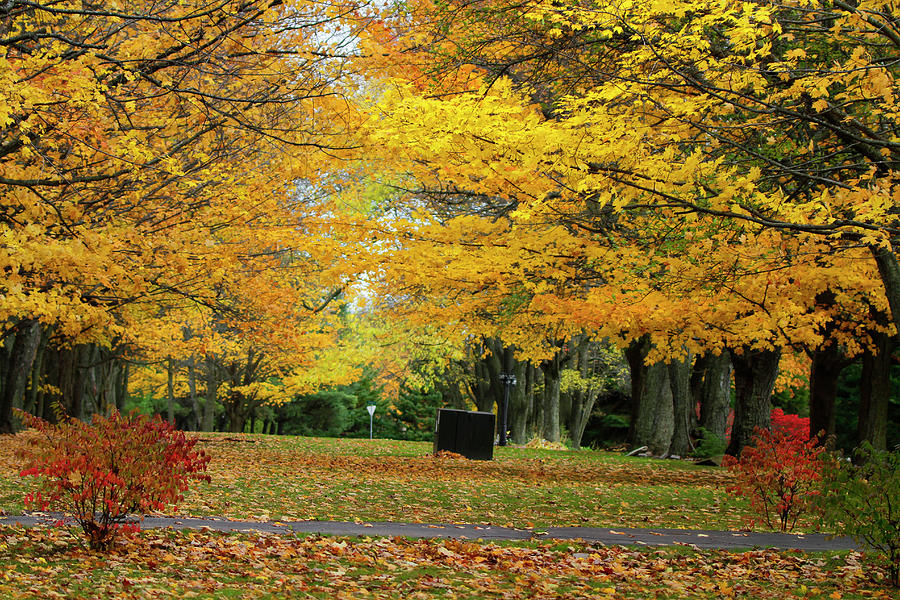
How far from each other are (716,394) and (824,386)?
29.7ft

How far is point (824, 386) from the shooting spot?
856 inches

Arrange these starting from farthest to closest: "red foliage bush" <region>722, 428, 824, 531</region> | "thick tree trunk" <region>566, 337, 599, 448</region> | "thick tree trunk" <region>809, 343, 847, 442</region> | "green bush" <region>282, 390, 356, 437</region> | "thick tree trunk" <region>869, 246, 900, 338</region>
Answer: "green bush" <region>282, 390, 356, 437</region>, "thick tree trunk" <region>566, 337, 599, 448</region>, "thick tree trunk" <region>809, 343, 847, 442</region>, "red foliage bush" <region>722, 428, 824, 531</region>, "thick tree trunk" <region>869, 246, 900, 338</region>

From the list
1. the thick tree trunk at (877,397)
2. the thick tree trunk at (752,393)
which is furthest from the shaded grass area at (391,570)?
the thick tree trunk at (752,393)

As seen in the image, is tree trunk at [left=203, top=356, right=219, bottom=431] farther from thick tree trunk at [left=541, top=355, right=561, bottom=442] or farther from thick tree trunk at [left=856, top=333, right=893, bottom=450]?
thick tree trunk at [left=856, top=333, right=893, bottom=450]

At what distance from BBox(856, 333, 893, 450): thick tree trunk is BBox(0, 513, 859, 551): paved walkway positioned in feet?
31.0

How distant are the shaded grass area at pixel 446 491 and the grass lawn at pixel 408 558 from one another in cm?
5

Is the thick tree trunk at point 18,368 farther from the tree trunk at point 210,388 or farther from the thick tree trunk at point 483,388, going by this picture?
the thick tree trunk at point 483,388

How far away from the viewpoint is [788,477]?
11.6m

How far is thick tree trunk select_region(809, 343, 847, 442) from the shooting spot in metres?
21.6

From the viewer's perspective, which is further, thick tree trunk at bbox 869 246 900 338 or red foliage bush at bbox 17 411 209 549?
thick tree trunk at bbox 869 246 900 338

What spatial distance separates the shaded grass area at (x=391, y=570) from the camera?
705 cm

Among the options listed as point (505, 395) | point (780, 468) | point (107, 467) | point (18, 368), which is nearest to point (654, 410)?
point (505, 395)

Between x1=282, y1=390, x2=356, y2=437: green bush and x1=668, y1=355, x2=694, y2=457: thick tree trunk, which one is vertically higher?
x1=668, y1=355, x2=694, y2=457: thick tree trunk

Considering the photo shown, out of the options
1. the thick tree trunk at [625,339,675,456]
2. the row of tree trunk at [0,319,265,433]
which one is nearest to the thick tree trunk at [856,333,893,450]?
the thick tree trunk at [625,339,675,456]
